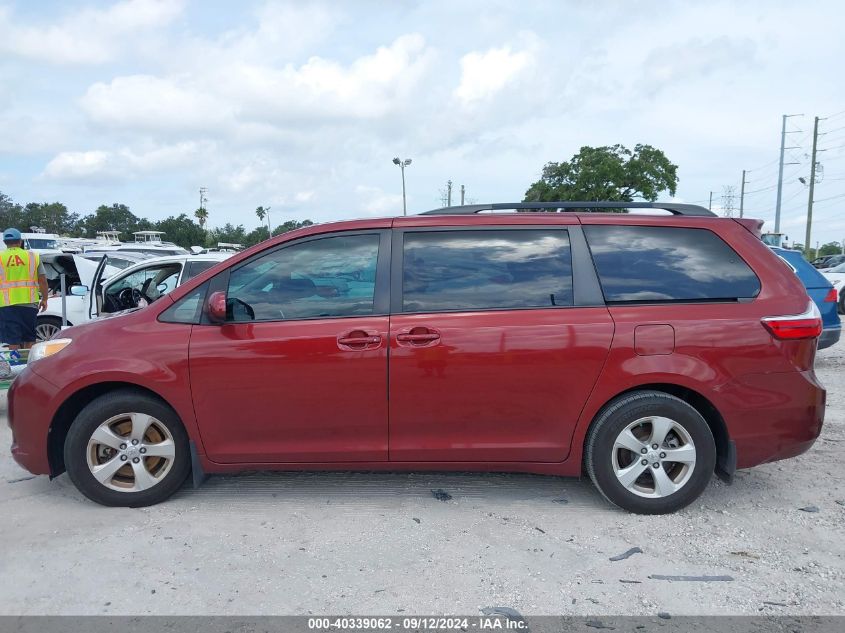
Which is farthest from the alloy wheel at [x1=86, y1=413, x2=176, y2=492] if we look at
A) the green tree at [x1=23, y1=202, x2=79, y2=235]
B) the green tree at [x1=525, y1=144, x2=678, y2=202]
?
the green tree at [x1=23, y1=202, x2=79, y2=235]

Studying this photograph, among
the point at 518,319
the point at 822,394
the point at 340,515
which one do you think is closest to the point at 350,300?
the point at 518,319

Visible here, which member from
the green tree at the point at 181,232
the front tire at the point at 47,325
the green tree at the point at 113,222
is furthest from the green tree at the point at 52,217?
the front tire at the point at 47,325

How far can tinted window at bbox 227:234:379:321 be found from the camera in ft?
11.8

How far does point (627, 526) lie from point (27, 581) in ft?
10.4

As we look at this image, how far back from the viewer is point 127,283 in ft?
26.7

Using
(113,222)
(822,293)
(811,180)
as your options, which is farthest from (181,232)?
(822,293)

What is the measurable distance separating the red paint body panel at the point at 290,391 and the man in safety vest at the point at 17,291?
395 centimetres

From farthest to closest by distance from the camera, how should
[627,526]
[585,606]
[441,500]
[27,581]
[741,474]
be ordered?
[741,474] → [441,500] → [627,526] → [27,581] → [585,606]

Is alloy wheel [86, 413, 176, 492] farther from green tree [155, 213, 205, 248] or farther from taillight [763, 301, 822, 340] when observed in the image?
green tree [155, 213, 205, 248]

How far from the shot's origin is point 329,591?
2836 mm

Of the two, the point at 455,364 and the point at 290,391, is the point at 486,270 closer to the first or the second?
the point at 455,364

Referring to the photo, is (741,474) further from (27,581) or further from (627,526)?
(27,581)

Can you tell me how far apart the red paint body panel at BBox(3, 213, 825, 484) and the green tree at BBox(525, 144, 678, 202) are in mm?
42465

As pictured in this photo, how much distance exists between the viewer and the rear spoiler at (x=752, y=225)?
3.77 metres
